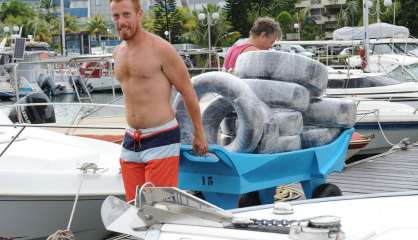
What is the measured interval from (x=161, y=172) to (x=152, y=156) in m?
0.11

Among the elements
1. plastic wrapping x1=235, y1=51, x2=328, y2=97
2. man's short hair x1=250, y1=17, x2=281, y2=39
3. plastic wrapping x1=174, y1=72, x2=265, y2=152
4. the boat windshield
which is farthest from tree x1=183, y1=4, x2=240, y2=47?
plastic wrapping x1=174, y1=72, x2=265, y2=152

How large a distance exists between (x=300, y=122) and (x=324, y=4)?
82.6 m

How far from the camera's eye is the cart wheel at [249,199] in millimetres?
5566

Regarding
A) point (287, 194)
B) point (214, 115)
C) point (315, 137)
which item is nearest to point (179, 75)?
point (214, 115)

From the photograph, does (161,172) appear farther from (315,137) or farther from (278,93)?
(315,137)

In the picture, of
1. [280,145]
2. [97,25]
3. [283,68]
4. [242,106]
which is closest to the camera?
[242,106]

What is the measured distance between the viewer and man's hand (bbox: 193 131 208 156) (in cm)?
466

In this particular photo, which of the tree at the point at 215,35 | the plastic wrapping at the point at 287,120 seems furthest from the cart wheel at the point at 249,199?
the tree at the point at 215,35

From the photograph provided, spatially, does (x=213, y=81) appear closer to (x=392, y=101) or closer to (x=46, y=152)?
(x=46, y=152)

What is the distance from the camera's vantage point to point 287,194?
6633 mm

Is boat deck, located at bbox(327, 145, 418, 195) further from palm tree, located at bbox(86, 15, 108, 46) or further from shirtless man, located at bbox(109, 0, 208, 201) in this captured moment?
palm tree, located at bbox(86, 15, 108, 46)

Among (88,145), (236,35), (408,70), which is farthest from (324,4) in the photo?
(88,145)

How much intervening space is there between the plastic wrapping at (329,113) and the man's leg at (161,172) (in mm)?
1667

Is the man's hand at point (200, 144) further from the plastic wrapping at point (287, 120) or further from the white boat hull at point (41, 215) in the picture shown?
the white boat hull at point (41, 215)
